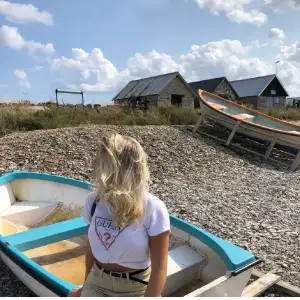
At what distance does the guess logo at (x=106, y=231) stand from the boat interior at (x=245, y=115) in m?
10.4

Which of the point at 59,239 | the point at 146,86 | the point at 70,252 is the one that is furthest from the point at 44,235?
the point at 146,86

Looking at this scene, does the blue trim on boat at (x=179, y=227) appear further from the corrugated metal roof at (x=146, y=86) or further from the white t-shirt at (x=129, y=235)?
the corrugated metal roof at (x=146, y=86)

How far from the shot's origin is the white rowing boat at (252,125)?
1040 cm

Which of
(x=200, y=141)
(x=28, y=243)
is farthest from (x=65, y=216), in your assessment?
(x=200, y=141)

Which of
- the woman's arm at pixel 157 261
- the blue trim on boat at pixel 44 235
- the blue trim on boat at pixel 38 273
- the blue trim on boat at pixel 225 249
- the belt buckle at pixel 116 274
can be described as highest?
the woman's arm at pixel 157 261

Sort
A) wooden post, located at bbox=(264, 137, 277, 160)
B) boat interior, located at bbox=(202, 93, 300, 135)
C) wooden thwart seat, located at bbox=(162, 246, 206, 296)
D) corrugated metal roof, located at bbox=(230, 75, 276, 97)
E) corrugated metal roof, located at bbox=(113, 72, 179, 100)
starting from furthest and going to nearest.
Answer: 1. corrugated metal roof, located at bbox=(230, 75, 276, 97)
2. corrugated metal roof, located at bbox=(113, 72, 179, 100)
3. boat interior, located at bbox=(202, 93, 300, 135)
4. wooden post, located at bbox=(264, 137, 277, 160)
5. wooden thwart seat, located at bbox=(162, 246, 206, 296)

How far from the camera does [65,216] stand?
15.3 ft

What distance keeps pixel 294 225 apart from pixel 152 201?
4.13m

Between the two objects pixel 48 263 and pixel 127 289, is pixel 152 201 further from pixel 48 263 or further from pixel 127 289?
pixel 48 263

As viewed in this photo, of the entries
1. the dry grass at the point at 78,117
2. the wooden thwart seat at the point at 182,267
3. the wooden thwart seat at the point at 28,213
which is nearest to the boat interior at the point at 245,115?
the dry grass at the point at 78,117

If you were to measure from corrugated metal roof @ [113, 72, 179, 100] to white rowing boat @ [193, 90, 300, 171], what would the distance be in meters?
15.3

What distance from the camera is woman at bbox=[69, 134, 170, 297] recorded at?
168 cm

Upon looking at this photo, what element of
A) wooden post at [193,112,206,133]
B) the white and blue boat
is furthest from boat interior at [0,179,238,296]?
wooden post at [193,112,206,133]

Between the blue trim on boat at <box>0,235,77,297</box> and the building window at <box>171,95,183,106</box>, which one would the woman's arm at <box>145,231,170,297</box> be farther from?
the building window at <box>171,95,183,106</box>
